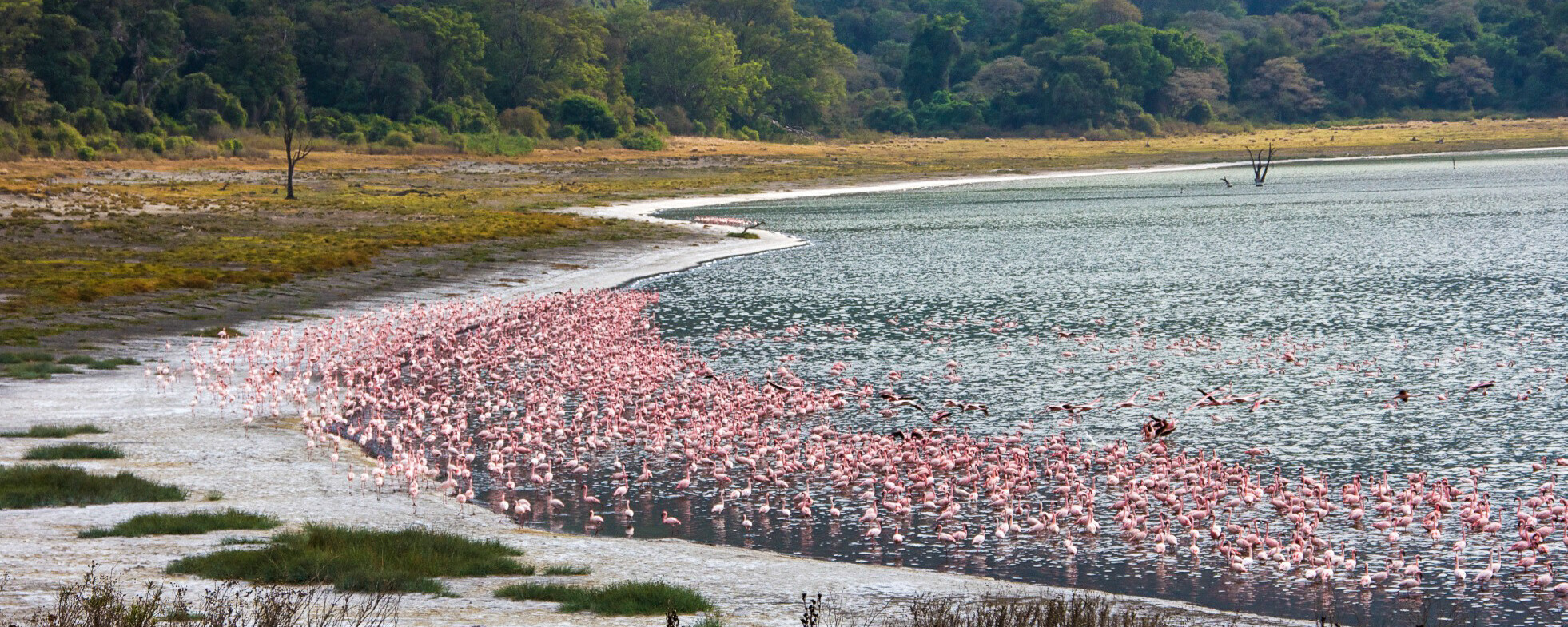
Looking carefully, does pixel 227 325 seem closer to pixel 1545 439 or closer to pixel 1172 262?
pixel 1545 439

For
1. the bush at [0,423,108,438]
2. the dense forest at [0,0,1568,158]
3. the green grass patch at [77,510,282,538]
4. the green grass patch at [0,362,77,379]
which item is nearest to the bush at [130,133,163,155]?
the dense forest at [0,0,1568,158]

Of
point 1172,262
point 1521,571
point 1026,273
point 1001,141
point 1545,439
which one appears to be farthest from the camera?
point 1001,141

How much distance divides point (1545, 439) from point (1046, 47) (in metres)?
171

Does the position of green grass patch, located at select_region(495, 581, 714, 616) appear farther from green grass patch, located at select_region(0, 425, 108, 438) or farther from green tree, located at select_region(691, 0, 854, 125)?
green tree, located at select_region(691, 0, 854, 125)

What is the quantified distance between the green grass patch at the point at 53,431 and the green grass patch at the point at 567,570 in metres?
10.7

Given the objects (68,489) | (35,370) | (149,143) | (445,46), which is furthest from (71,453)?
(445,46)

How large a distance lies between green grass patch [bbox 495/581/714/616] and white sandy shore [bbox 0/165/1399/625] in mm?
210

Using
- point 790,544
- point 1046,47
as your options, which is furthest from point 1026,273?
point 1046,47

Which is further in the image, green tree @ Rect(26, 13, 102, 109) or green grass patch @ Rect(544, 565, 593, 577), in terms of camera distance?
green tree @ Rect(26, 13, 102, 109)

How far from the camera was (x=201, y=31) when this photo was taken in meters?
123

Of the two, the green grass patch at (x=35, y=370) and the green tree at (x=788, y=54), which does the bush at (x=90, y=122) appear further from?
the green grass patch at (x=35, y=370)

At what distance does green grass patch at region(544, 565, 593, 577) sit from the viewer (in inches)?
600

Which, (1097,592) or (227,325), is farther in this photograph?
(227,325)

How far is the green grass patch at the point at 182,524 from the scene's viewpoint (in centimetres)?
1631
